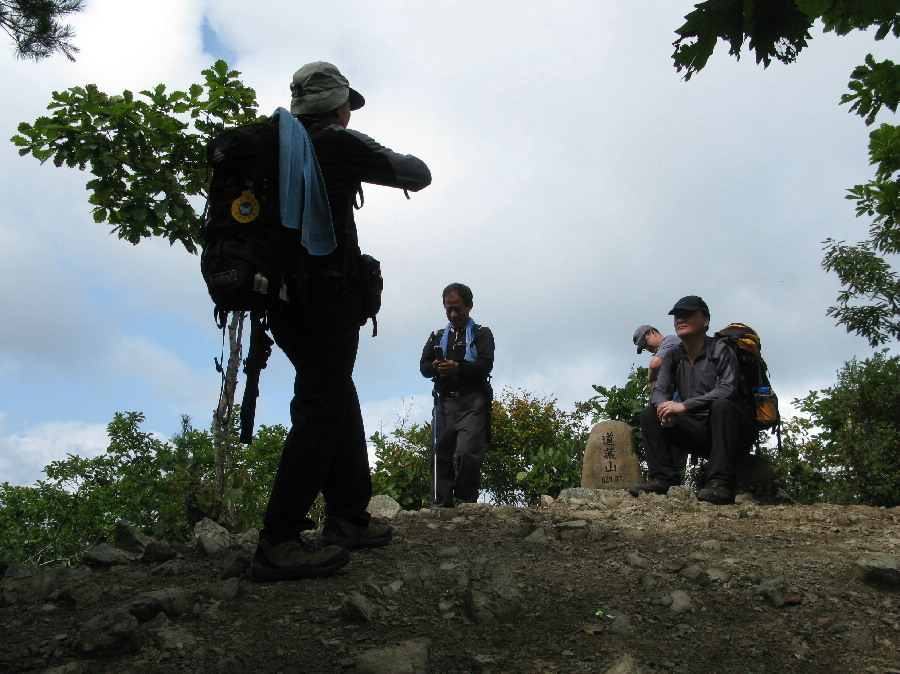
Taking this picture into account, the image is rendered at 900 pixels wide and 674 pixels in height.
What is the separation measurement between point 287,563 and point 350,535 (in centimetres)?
63

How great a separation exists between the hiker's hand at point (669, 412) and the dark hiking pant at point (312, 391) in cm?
362

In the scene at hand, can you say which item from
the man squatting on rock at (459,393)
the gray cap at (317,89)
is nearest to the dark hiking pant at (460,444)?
the man squatting on rock at (459,393)

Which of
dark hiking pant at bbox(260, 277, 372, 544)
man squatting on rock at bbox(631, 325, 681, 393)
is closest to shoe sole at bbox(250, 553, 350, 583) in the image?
dark hiking pant at bbox(260, 277, 372, 544)

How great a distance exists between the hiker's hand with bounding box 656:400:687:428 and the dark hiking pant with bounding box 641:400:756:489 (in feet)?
0.25

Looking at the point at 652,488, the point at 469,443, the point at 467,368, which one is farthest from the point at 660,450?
the point at 467,368

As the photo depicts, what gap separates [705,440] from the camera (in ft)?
20.5

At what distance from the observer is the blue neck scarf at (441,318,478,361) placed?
709 centimetres

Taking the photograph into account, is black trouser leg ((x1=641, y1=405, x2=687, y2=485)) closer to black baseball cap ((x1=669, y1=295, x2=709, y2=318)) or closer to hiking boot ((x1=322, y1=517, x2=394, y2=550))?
black baseball cap ((x1=669, y1=295, x2=709, y2=318))

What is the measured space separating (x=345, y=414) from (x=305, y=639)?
105cm

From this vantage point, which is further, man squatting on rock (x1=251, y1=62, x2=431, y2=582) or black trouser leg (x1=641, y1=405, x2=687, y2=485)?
black trouser leg (x1=641, y1=405, x2=687, y2=485)

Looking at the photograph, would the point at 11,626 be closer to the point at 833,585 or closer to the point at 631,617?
the point at 631,617

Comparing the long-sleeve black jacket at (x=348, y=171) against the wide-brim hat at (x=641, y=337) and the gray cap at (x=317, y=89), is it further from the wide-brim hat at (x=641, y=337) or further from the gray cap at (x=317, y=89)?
the wide-brim hat at (x=641, y=337)

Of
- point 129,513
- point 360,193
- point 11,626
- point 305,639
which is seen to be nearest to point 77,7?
point 129,513

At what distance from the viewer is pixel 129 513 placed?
22.8 feet
